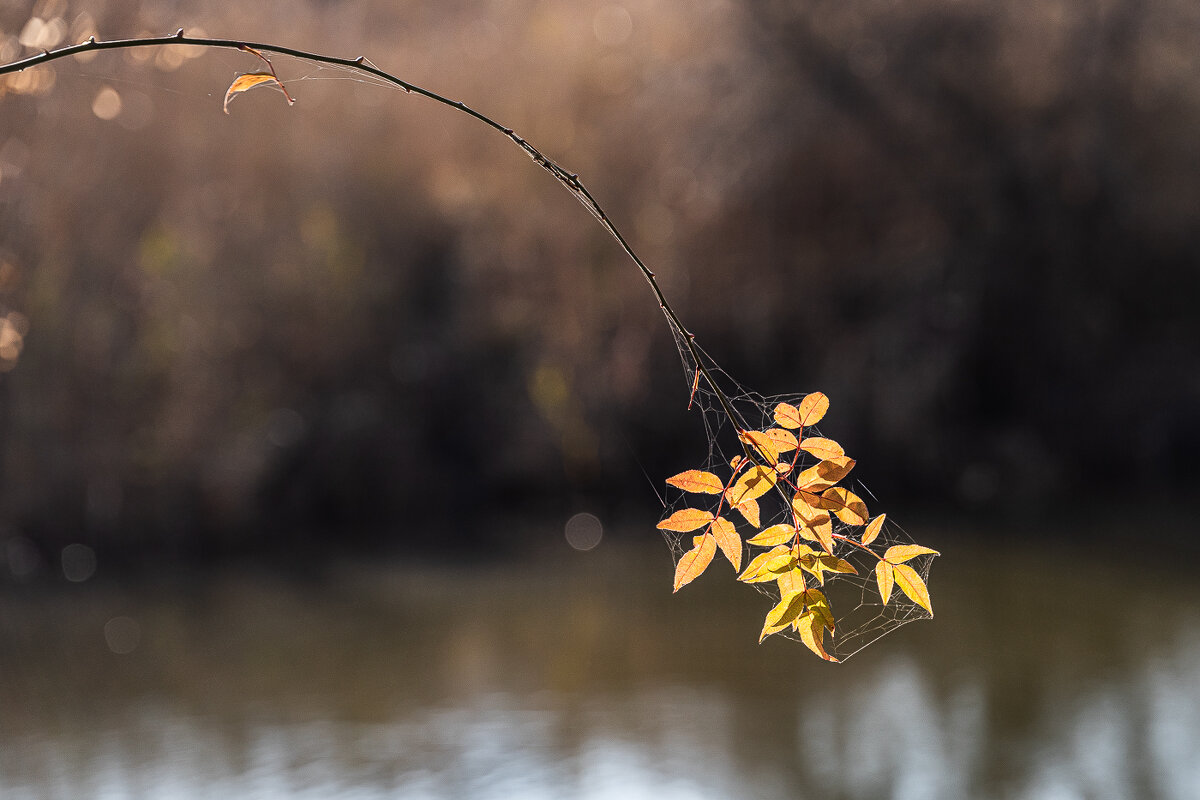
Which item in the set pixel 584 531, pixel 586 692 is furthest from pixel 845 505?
pixel 584 531

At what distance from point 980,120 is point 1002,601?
3040mm

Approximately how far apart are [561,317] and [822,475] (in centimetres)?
644

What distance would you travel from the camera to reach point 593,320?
22.4ft

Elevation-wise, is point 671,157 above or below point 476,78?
below

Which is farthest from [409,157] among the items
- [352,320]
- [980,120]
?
[980,120]

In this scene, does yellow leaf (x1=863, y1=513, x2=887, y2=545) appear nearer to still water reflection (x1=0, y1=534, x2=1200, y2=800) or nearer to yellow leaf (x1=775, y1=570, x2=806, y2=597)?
yellow leaf (x1=775, y1=570, x2=806, y2=597)

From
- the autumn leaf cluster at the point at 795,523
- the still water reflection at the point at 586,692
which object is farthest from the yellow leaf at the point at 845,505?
the still water reflection at the point at 586,692

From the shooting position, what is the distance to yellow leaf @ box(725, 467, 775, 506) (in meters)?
Result: 0.48

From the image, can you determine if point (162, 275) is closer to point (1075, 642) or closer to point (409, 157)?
point (409, 157)

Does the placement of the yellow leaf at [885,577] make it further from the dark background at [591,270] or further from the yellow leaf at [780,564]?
the dark background at [591,270]

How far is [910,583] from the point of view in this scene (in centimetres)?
50

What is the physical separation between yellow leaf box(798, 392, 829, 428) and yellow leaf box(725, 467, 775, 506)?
0.04 m

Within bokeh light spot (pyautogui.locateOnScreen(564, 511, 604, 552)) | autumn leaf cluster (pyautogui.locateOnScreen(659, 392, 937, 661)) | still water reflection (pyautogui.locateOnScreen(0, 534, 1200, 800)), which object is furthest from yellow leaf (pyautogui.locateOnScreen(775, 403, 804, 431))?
bokeh light spot (pyautogui.locateOnScreen(564, 511, 604, 552))

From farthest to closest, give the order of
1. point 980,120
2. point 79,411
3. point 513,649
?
1. point 980,120
2. point 79,411
3. point 513,649
